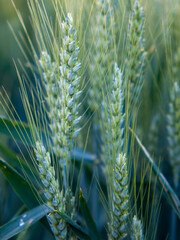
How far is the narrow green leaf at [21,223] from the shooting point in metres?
0.72

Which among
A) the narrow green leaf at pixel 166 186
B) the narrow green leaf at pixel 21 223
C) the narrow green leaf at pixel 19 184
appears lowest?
the narrow green leaf at pixel 166 186

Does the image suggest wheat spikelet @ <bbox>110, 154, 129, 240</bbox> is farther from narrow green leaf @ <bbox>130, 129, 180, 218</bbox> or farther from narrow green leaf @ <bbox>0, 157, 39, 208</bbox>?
narrow green leaf @ <bbox>0, 157, 39, 208</bbox>

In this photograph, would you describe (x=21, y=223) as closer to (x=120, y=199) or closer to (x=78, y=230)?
(x=78, y=230)

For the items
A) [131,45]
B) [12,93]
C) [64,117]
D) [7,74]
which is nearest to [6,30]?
[7,74]

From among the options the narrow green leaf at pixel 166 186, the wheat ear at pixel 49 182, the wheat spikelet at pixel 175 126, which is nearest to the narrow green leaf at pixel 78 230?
the wheat ear at pixel 49 182

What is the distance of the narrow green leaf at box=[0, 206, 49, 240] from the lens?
724 millimetres

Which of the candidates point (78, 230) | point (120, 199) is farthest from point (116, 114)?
point (78, 230)

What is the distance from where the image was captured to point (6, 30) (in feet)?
4.78

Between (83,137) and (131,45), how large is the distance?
467 mm

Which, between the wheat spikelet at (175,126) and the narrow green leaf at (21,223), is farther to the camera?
the wheat spikelet at (175,126)

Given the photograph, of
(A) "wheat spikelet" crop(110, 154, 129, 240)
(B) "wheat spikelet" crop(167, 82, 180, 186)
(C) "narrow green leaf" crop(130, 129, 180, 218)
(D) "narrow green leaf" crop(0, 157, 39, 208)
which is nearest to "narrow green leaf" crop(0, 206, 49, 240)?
(D) "narrow green leaf" crop(0, 157, 39, 208)

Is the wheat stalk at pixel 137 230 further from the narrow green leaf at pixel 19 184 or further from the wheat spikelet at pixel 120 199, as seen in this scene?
the narrow green leaf at pixel 19 184

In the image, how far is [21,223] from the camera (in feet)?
2.47

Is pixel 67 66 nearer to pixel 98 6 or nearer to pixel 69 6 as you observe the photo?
pixel 69 6
